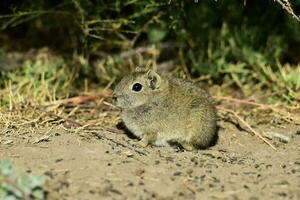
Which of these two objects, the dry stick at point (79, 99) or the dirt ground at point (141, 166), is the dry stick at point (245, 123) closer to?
the dirt ground at point (141, 166)

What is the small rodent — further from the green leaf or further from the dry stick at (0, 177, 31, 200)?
the green leaf

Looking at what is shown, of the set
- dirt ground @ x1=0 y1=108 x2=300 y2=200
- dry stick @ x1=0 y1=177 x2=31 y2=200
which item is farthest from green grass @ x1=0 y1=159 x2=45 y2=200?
dirt ground @ x1=0 y1=108 x2=300 y2=200

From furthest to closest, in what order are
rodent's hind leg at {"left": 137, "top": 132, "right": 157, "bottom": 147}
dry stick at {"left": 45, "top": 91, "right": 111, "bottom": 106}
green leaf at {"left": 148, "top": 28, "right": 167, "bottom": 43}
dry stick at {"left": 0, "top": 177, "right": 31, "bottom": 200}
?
green leaf at {"left": 148, "top": 28, "right": 167, "bottom": 43}, dry stick at {"left": 45, "top": 91, "right": 111, "bottom": 106}, rodent's hind leg at {"left": 137, "top": 132, "right": 157, "bottom": 147}, dry stick at {"left": 0, "top": 177, "right": 31, "bottom": 200}

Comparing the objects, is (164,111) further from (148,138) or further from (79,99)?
(79,99)

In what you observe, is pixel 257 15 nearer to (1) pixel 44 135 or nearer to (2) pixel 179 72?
(2) pixel 179 72

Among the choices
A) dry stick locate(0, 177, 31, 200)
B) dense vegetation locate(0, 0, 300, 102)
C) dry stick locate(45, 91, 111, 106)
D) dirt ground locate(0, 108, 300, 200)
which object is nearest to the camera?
dry stick locate(0, 177, 31, 200)

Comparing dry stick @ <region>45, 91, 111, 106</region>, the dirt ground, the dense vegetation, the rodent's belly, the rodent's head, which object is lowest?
the dirt ground
